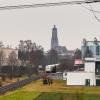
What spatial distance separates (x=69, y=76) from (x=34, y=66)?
76862 millimetres

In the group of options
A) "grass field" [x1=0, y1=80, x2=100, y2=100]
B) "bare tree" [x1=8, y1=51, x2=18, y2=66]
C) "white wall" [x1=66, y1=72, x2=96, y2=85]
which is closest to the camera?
"grass field" [x1=0, y1=80, x2=100, y2=100]

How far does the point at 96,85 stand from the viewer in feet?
290

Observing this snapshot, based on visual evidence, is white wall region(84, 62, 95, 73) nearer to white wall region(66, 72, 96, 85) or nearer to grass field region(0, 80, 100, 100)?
white wall region(66, 72, 96, 85)

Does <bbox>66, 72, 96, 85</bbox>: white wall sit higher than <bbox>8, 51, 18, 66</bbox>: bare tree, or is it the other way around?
<bbox>8, 51, 18, 66</bbox>: bare tree

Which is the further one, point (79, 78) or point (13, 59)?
point (13, 59)

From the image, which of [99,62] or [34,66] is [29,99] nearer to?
[99,62]

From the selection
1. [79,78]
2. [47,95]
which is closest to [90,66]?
[79,78]

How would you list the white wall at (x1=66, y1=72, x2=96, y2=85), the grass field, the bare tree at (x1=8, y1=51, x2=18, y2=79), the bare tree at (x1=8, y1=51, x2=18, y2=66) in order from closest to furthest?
the grass field
the white wall at (x1=66, y1=72, x2=96, y2=85)
the bare tree at (x1=8, y1=51, x2=18, y2=79)
the bare tree at (x1=8, y1=51, x2=18, y2=66)

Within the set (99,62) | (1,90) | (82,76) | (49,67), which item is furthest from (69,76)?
(49,67)

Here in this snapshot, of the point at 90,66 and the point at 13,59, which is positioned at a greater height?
the point at 13,59

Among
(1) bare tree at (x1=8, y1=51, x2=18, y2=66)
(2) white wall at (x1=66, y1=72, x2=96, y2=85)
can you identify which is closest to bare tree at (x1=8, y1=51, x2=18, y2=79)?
(1) bare tree at (x1=8, y1=51, x2=18, y2=66)

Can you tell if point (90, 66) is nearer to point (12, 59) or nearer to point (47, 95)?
point (47, 95)

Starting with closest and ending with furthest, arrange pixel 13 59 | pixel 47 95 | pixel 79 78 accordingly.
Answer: pixel 47 95
pixel 79 78
pixel 13 59

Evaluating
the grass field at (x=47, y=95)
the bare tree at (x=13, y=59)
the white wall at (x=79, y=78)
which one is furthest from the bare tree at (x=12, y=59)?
the grass field at (x=47, y=95)
